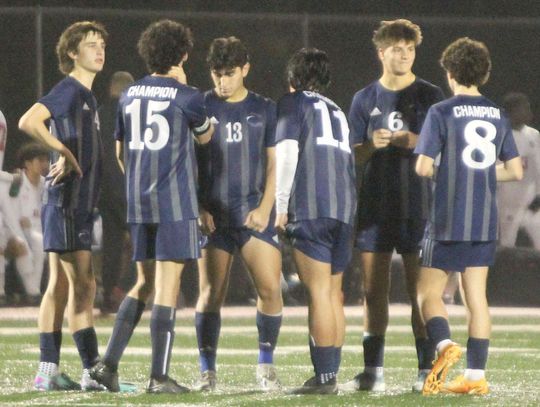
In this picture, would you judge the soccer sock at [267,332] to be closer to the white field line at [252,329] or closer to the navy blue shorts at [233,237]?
the navy blue shorts at [233,237]

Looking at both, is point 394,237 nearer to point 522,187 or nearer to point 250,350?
point 250,350

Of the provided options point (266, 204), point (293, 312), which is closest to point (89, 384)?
point (266, 204)

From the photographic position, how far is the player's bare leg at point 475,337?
724 cm

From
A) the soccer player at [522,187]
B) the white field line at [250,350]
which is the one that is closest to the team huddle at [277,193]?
the white field line at [250,350]

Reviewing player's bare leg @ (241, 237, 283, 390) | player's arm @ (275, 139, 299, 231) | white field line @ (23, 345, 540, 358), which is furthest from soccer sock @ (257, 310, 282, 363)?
white field line @ (23, 345, 540, 358)

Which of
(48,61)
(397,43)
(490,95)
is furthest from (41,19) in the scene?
(397,43)

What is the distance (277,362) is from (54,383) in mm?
2062

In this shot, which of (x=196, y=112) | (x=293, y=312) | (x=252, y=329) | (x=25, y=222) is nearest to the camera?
(x=196, y=112)

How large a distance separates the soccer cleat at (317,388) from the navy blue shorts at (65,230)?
1.19 m

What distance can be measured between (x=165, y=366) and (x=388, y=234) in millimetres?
1239

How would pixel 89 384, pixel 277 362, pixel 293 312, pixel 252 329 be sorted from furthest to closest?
1. pixel 293 312
2. pixel 252 329
3. pixel 277 362
4. pixel 89 384

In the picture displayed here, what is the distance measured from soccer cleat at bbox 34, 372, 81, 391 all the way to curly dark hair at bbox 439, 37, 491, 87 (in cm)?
228

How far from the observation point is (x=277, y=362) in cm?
931

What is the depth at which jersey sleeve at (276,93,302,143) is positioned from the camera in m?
7.21
